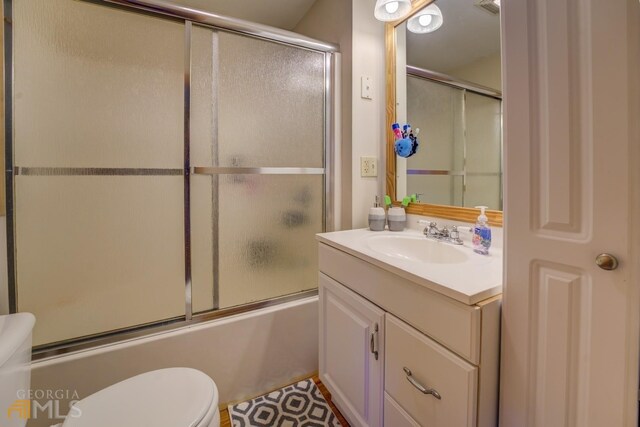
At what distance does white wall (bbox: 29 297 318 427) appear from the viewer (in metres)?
1.12

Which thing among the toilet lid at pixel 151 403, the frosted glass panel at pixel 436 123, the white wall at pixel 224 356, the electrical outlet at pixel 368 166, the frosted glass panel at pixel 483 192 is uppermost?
the frosted glass panel at pixel 436 123

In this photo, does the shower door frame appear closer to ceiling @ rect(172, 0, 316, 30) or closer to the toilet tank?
the toilet tank

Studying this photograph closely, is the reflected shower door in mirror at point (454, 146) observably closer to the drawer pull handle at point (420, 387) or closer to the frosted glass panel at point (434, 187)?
the frosted glass panel at point (434, 187)

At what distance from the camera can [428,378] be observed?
747 mm

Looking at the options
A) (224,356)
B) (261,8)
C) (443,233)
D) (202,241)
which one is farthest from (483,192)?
(261,8)

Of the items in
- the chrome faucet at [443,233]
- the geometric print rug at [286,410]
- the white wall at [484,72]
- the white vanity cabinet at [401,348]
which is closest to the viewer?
the white vanity cabinet at [401,348]

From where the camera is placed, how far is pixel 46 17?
3.51 ft

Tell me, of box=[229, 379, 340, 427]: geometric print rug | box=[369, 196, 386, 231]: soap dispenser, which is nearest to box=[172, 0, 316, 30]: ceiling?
box=[369, 196, 386, 231]: soap dispenser

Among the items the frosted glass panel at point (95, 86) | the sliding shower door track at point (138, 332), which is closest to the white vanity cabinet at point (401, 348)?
the sliding shower door track at point (138, 332)

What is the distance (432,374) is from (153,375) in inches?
34.2

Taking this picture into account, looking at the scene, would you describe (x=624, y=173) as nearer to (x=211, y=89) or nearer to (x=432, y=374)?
(x=432, y=374)

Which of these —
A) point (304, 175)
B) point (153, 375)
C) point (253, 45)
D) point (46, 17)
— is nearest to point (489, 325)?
point (153, 375)

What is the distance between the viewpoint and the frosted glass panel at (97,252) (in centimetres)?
111

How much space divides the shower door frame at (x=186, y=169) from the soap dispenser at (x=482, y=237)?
77 cm
